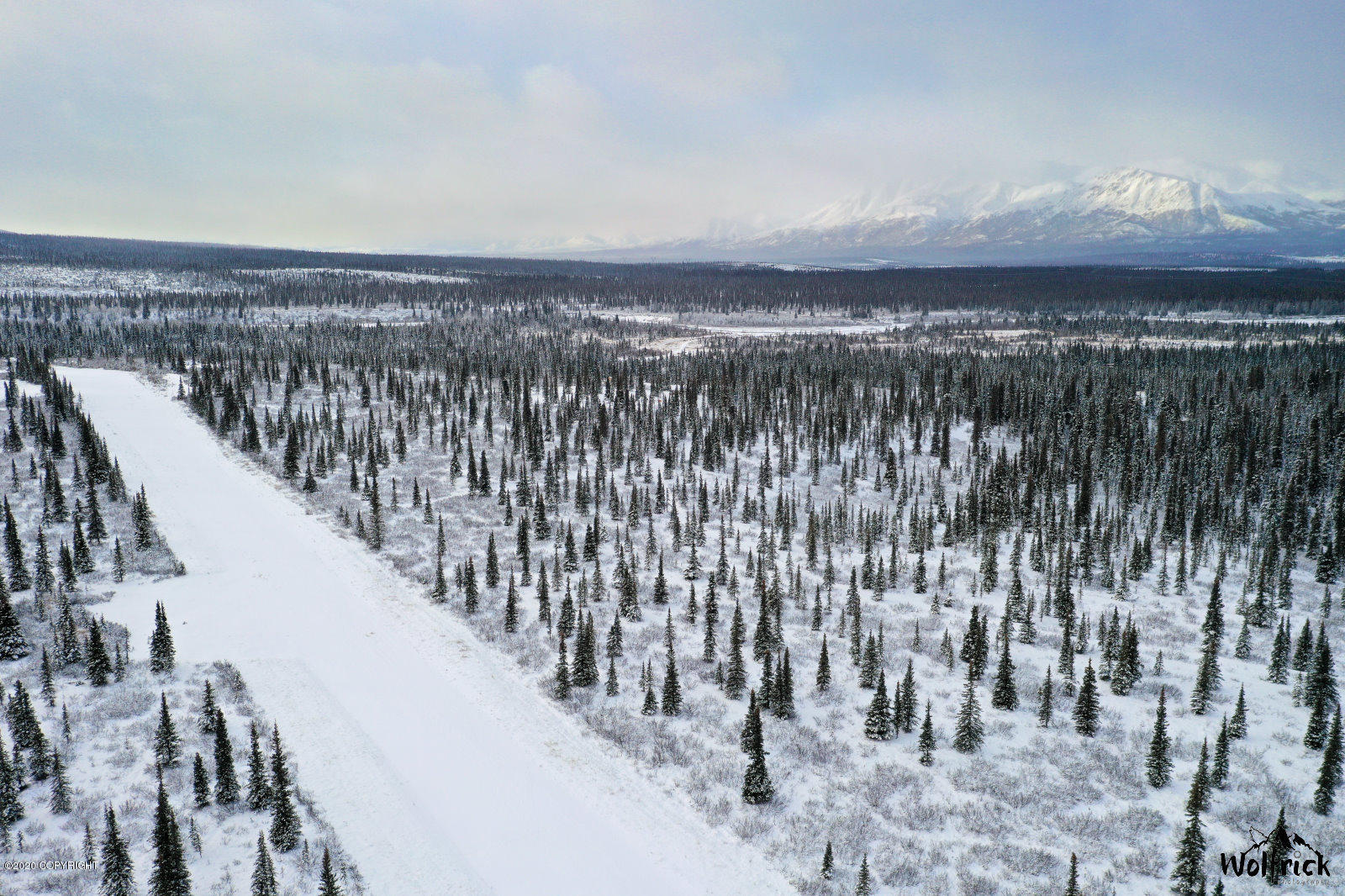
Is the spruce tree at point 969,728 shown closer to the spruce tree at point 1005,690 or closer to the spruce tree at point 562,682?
the spruce tree at point 1005,690

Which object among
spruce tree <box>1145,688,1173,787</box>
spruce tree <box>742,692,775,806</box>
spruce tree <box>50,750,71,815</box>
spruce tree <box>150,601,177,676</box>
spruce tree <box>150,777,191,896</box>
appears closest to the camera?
spruce tree <box>150,777,191,896</box>

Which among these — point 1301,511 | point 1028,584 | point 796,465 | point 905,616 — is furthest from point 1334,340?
point 905,616

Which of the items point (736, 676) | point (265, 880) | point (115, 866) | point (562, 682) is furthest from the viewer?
point (736, 676)

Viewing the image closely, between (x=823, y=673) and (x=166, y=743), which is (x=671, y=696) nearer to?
(x=823, y=673)

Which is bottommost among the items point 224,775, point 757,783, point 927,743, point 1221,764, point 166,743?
point 927,743

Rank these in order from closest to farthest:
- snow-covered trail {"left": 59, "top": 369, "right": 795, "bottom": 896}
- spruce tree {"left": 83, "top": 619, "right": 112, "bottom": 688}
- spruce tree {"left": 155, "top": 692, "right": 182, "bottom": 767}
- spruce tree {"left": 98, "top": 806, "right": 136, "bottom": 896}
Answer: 1. spruce tree {"left": 98, "top": 806, "right": 136, "bottom": 896}
2. snow-covered trail {"left": 59, "top": 369, "right": 795, "bottom": 896}
3. spruce tree {"left": 155, "top": 692, "right": 182, "bottom": 767}
4. spruce tree {"left": 83, "top": 619, "right": 112, "bottom": 688}

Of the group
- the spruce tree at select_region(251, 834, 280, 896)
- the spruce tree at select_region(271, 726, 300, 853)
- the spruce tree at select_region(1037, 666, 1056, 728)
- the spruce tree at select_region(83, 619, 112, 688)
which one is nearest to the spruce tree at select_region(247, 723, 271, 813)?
the spruce tree at select_region(271, 726, 300, 853)

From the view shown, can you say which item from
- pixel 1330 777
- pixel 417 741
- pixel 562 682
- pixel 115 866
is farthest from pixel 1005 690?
pixel 115 866

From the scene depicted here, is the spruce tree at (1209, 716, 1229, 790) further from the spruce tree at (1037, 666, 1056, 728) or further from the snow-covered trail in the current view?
the snow-covered trail

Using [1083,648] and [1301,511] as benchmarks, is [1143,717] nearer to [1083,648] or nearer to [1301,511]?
[1083,648]
